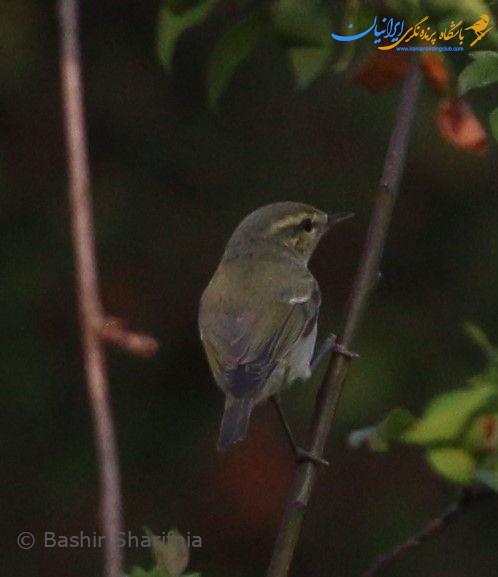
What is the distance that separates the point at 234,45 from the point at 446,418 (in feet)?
2.49

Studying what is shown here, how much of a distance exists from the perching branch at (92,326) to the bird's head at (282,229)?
2.80 meters

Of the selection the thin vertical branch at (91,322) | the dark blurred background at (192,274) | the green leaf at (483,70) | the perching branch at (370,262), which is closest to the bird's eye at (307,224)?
the dark blurred background at (192,274)

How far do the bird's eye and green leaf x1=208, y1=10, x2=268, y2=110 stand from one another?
181 centimetres

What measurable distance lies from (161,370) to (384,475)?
3.71 ft

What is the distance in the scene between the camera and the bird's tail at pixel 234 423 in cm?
273

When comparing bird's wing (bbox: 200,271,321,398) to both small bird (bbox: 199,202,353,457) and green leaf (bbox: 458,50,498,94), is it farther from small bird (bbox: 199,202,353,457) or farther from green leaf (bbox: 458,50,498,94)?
green leaf (bbox: 458,50,498,94)

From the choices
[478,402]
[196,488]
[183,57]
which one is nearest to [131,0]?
[183,57]

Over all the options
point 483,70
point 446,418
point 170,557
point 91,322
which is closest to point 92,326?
point 91,322

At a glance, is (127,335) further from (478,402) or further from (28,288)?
(28,288)

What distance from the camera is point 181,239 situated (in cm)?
572

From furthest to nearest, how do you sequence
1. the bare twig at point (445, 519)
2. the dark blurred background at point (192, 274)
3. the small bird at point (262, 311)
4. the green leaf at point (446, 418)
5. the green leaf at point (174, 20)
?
the dark blurred background at point (192, 274) → the small bird at point (262, 311) → the green leaf at point (174, 20) → the bare twig at point (445, 519) → the green leaf at point (446, 418)

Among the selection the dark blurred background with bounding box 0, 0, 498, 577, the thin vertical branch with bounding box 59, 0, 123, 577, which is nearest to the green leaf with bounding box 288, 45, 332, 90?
the thin vertical branch with bounding box 59, 0, 123, 577

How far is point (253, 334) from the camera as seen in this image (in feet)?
10.9

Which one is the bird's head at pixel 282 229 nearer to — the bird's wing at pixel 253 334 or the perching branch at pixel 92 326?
the bird's wing at pixel 253 334
